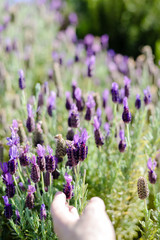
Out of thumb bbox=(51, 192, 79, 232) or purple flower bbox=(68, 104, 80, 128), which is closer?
thumb bbox=(51, 192, 79, 232)

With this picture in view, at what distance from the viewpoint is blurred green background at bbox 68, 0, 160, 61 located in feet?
16.0

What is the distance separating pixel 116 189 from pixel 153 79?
5.02 feet

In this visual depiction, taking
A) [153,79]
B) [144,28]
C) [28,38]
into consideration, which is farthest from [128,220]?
[144,28]

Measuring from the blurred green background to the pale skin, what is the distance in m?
3.85

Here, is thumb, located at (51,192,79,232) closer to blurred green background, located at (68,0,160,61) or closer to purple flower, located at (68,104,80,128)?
purple flower, located at (68,104,80,128)

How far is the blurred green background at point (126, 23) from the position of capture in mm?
4888

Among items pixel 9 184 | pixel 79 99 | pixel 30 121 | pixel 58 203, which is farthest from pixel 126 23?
pixel 58 203

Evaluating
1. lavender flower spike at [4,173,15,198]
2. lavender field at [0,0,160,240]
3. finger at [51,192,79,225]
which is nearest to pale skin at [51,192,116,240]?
finger at [51,192,79,225]

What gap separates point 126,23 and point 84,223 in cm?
452

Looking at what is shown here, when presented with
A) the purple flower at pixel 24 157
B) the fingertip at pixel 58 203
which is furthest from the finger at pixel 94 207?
the purple flower at pixel 24 157

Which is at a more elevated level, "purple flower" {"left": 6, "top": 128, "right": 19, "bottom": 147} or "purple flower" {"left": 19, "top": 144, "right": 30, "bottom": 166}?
"purple flower" {"left": 6, "top": 128, "right": 19, "bottom": 147}

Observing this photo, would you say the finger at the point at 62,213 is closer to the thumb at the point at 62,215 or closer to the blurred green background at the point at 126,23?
the thumb at the point at 62,215

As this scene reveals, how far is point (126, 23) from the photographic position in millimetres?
5141

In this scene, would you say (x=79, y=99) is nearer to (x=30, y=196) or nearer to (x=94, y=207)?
(x=30, y=196)
